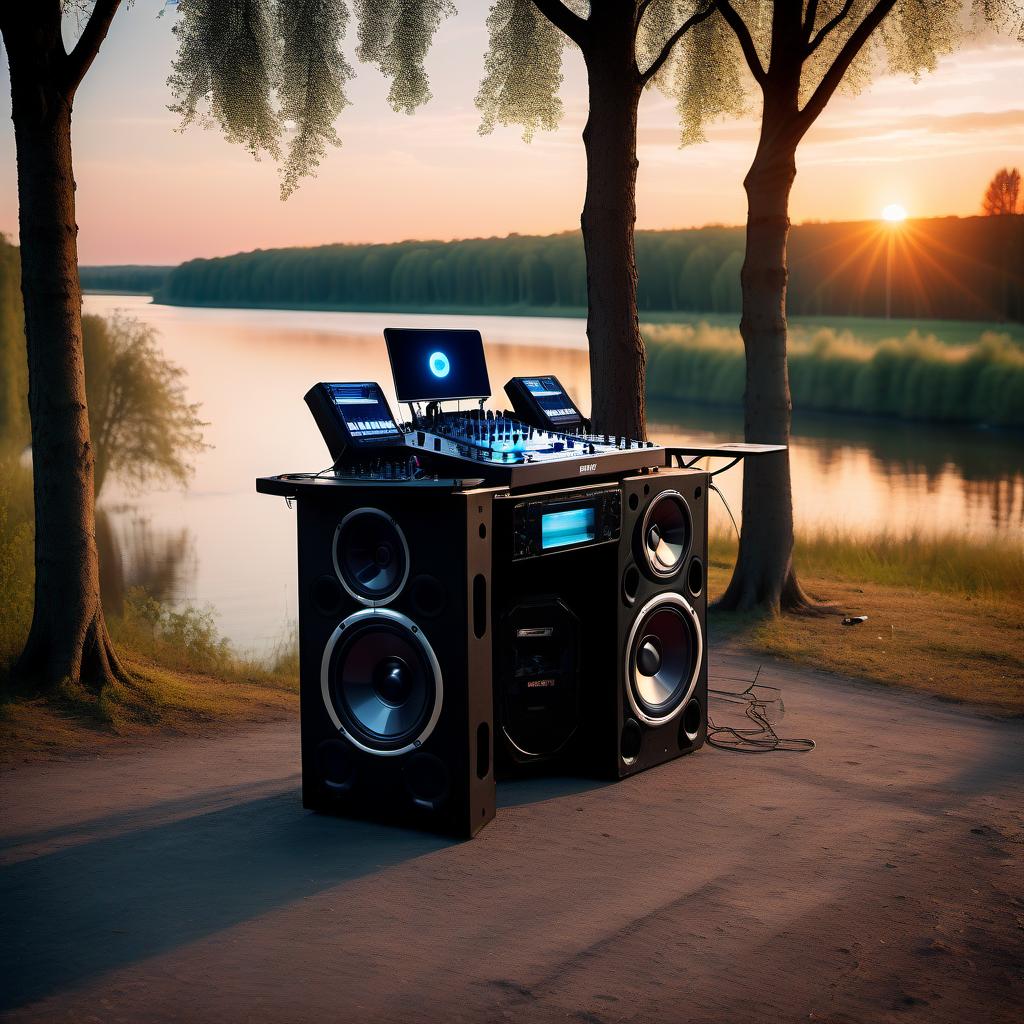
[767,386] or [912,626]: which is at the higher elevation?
[767,386]

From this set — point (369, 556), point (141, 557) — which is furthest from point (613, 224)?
point (141, 557)

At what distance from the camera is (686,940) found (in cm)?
324

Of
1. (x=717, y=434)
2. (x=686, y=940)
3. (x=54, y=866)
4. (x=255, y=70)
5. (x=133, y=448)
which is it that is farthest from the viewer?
(x=717, y=434)

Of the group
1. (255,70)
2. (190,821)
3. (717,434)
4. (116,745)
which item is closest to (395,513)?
(190,821)

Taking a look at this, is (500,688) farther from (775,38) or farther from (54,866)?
(775,38)

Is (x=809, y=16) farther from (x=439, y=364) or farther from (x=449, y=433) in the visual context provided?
(x=449, y=433)

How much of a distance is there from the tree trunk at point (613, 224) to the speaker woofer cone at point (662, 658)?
2534 millimetres

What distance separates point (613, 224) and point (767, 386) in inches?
63.6

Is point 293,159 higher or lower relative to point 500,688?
higher

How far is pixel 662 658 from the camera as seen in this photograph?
191 inches

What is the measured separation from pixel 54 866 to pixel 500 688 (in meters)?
1.57

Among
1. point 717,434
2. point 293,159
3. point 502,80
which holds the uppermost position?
point 502,80

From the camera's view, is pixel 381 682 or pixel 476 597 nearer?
pixel 476 597

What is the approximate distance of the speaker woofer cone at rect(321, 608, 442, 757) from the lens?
3912 millimetres
